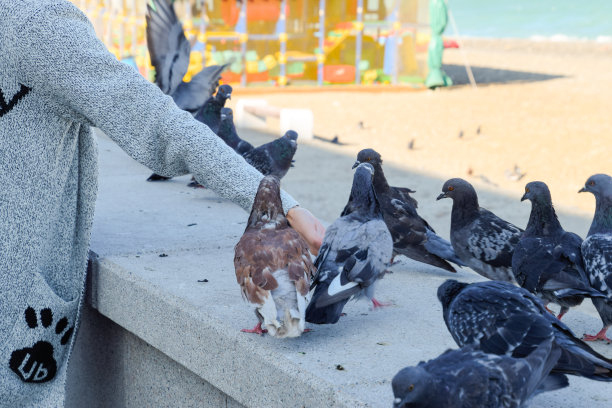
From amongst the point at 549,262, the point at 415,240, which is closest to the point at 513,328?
the point at 549,262

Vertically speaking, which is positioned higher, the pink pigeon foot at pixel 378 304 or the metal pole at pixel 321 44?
the pink pigeon foot at pixel 378 304

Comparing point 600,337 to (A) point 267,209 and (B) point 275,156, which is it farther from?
(B) point 275,156

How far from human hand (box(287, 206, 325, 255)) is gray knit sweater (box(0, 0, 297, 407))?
0.15 feet

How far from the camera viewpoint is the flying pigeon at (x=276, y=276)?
77.1 inches

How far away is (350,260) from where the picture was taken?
2299 mm

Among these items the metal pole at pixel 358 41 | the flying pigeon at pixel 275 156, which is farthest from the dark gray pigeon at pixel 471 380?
the metal pole at pixel 358 41

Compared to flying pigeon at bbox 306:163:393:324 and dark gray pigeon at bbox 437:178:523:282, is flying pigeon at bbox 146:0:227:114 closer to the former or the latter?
dark gray pigeon at bbox 437:178:523:282

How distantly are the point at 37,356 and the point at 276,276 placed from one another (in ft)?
3.08

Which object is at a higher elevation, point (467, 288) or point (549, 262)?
point (467, 288)

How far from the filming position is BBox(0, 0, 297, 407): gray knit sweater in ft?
7.11

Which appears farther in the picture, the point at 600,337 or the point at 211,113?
the point at 211,113

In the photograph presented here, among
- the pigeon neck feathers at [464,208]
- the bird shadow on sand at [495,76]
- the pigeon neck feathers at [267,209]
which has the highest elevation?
the pigeon neck feathers at [267,209]

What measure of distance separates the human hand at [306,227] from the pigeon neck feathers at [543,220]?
1026mm

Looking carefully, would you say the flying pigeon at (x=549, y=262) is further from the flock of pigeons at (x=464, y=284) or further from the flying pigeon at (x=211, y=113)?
the flying pigeon at (x=211, y=113)
